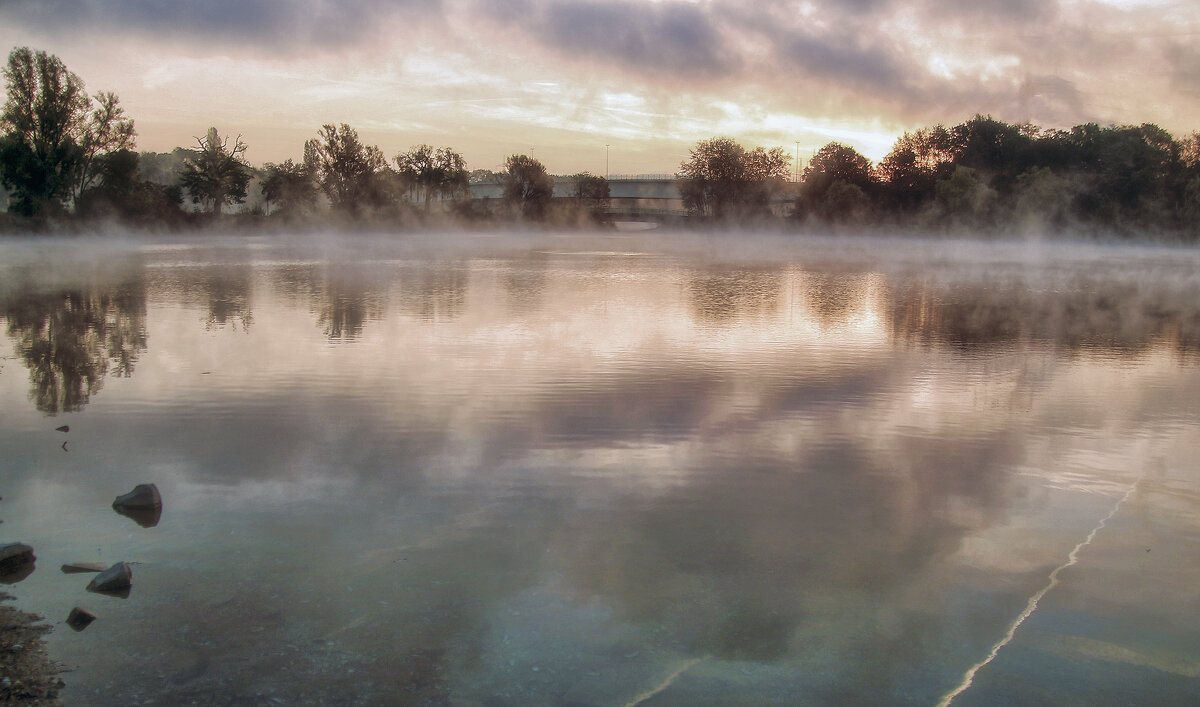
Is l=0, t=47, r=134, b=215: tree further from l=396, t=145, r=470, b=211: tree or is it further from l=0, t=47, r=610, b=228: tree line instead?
l=396, t=145, r=470, b=211: tree

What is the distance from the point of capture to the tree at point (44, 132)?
3278 inches

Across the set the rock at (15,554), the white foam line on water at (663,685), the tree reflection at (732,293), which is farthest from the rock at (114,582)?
the tree reflection at (732,293)

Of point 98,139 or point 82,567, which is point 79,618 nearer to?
point 82,567

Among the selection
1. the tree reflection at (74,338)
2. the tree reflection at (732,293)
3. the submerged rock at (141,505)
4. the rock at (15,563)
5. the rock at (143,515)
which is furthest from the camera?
the tree reflection at (732,293)

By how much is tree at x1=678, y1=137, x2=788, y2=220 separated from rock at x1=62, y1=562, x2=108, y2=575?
480 ft

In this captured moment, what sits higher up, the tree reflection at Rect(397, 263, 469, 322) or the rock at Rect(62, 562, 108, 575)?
the tree reflection at Rect(397, 263, 469, 322)

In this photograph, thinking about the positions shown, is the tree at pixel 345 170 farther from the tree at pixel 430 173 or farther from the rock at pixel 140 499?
the rock at pixel 140 499

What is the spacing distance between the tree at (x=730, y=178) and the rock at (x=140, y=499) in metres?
145

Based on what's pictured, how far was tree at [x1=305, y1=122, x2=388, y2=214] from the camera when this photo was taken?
132875mm

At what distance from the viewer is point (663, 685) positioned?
6.08 meters

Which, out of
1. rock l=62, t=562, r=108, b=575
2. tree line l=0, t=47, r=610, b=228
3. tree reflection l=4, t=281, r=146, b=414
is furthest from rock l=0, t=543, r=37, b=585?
tree line l=0, t=47, r=610, b=228

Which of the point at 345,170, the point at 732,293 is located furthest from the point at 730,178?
the point at 732,293

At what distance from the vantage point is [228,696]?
18.8 ft

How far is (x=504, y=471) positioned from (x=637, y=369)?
6.98 meters
